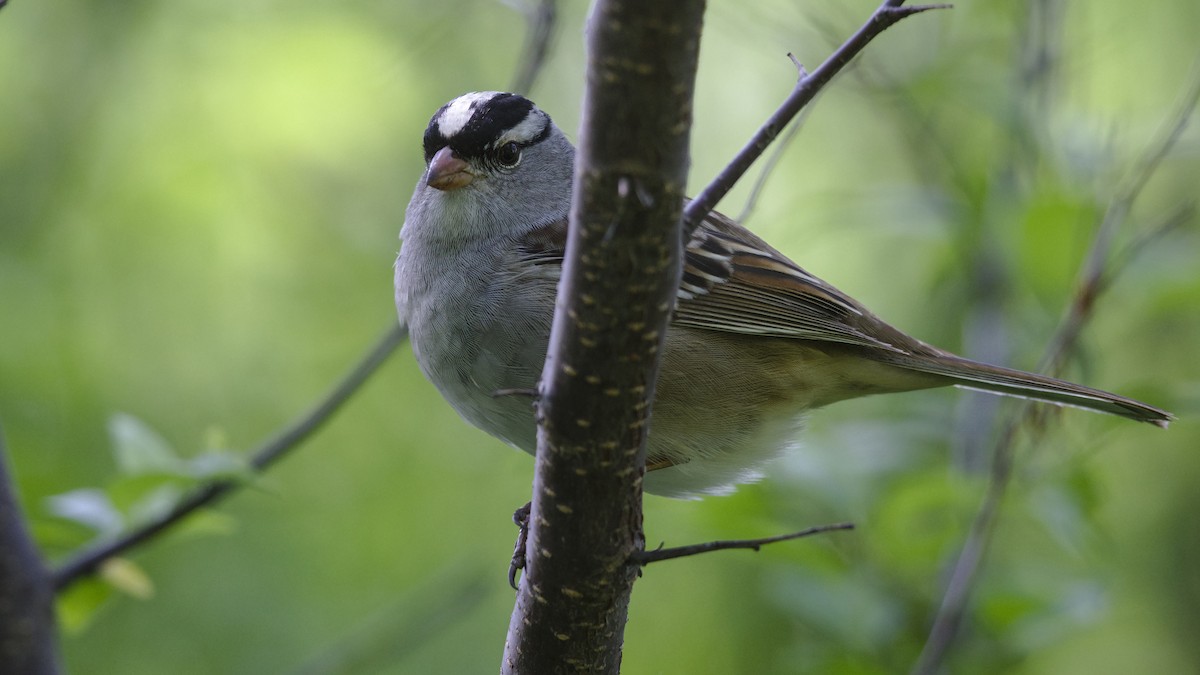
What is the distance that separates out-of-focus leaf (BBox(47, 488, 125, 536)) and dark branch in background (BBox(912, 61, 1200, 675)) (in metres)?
1.95

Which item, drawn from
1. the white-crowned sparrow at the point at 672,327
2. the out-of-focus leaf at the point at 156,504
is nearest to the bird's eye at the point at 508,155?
the white-crowned sparrow at the point at 672,327

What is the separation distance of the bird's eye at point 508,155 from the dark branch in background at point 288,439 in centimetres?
18

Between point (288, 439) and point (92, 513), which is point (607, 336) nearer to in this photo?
point (288, 439)

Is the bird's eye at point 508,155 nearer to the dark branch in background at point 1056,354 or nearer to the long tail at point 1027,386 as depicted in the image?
the long tail at point 1027,386

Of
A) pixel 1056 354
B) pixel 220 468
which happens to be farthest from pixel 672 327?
pixel 220 468

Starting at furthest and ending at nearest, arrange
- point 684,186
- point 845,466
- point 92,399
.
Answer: point 92,399 → point 845,466 → point 684,186

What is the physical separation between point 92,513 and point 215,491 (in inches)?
11.7

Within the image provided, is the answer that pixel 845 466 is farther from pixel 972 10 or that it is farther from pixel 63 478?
pixel 63 478

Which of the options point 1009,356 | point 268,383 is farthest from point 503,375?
point 268,383

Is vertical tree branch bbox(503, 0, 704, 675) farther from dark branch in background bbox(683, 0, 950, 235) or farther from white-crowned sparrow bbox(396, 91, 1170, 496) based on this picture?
white-crowned sparrow bbox(396, 91, 1170, 496)

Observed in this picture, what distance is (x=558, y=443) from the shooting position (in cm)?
165

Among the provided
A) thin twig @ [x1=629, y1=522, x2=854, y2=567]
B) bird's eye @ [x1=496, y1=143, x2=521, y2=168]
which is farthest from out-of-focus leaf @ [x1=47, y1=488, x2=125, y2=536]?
thin twig @ [x1=629, y1=522, x2=854, y2=567]

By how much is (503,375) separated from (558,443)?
3.11ft

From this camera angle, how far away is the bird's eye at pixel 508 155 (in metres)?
3.05
